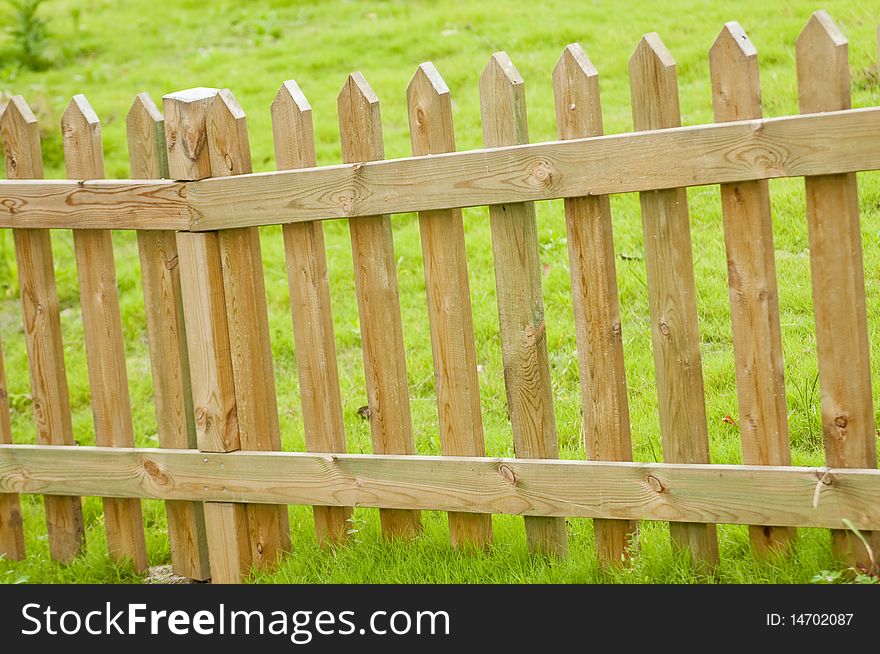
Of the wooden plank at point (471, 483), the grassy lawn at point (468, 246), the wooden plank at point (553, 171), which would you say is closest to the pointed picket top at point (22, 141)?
the wooden plank at point (553, 171)

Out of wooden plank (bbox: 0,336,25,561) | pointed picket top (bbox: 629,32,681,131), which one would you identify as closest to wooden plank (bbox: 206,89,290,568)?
wooden plank (bbox: 0,336,25,561)

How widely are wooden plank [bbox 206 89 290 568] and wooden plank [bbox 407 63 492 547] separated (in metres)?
0.65

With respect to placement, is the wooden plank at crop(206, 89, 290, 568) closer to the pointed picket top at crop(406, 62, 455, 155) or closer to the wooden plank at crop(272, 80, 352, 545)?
the wooden plank at crop(272, 80, 352, 545)

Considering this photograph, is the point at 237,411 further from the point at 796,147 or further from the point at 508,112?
the point at 796,147

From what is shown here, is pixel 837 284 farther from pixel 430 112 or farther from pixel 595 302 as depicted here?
pixel 430 112

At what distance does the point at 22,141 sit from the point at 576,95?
2120 mm

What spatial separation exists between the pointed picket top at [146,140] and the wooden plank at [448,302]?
97 centimetres

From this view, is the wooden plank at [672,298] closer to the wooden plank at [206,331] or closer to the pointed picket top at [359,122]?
the pointed picket top at [359,122]

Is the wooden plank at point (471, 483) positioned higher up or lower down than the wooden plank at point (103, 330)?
lower down

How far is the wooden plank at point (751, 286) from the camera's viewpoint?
2498mm

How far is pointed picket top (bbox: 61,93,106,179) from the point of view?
3.39m

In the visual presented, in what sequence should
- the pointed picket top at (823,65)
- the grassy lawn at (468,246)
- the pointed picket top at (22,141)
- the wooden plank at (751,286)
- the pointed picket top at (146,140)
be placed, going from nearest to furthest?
the pointed picket top at (823,65) < the wooden plank at (751,286) < the grassy lawn at (468,246) < the pointed picket top at (146,140) < the pointed picket top at (22,141)

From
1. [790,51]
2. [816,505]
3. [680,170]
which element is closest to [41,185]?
[680,170]

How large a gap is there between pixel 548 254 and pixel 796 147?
9.04 feet
